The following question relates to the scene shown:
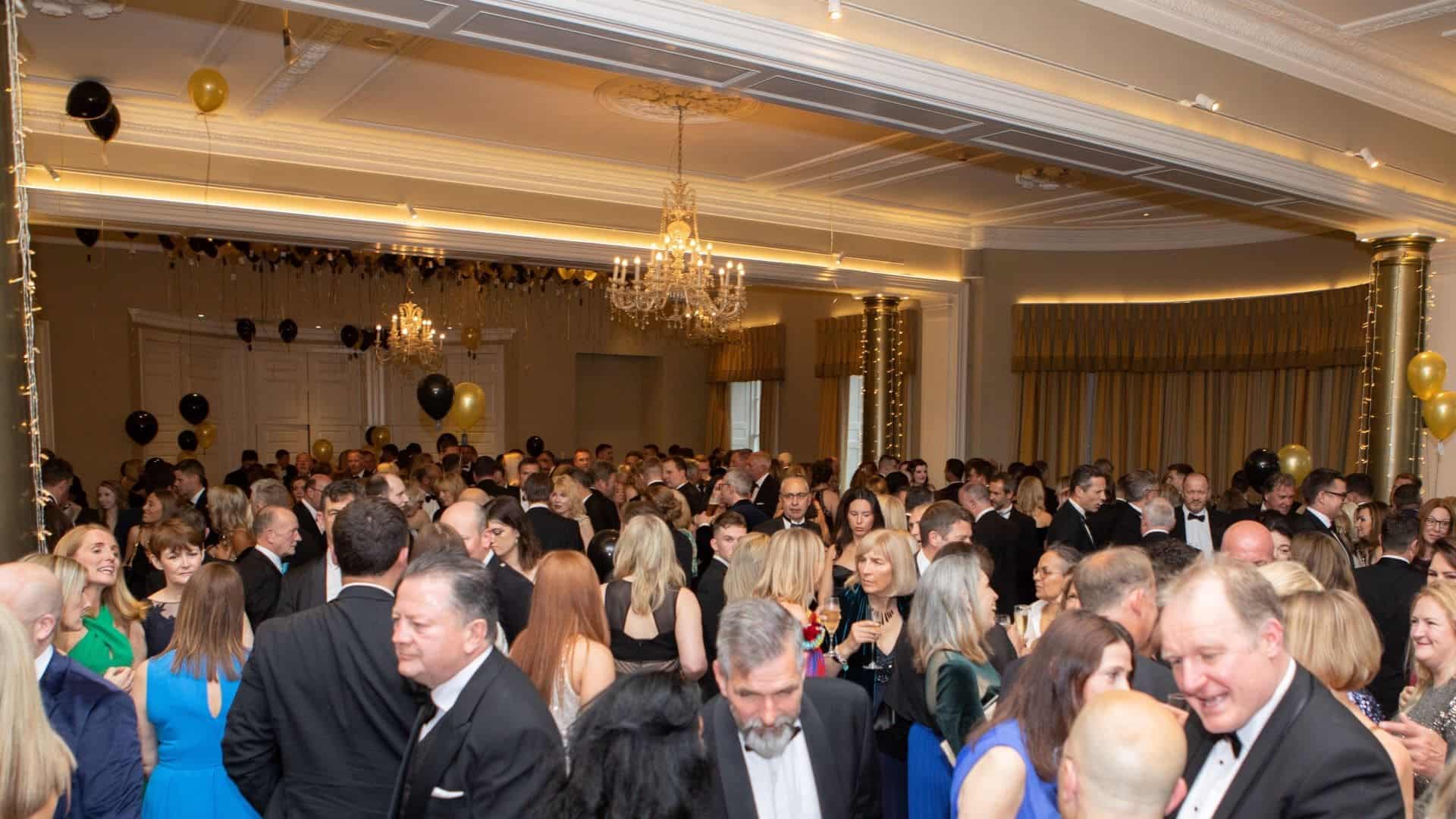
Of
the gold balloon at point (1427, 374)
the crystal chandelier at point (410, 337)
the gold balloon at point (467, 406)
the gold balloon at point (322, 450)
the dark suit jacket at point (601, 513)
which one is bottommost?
the gold balloon at point (322, 450)

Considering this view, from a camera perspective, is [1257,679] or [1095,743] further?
[1257,679]

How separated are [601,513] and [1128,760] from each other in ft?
20.5

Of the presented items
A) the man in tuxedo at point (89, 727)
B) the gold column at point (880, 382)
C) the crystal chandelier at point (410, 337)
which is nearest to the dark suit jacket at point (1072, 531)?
the man in tuxedo at point (89, 727)

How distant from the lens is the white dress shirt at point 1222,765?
2.00 m

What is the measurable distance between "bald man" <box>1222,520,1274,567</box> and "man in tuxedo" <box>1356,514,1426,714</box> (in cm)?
55

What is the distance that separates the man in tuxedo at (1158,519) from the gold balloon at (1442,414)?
4.00 m

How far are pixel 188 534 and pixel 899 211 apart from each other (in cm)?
940

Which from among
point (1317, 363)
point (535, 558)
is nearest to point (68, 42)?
point (535, 558)

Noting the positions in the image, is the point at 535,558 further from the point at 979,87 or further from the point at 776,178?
the point at 776,178

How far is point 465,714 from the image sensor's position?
2316mm

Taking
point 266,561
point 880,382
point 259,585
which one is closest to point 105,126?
point 266,561

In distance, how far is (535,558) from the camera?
196 inches

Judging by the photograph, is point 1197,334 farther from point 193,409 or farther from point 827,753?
point 193,409

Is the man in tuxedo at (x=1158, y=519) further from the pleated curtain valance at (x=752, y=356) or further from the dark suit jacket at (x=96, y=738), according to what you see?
the pleated curtain valance at (x=752, y=356)
